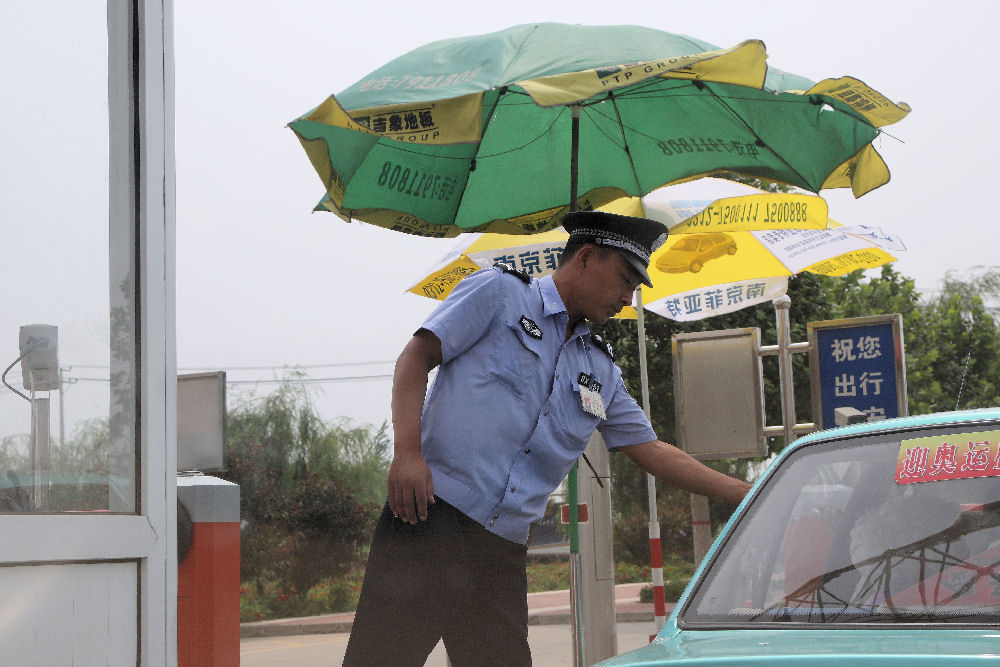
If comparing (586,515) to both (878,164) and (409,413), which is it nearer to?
(878,164)

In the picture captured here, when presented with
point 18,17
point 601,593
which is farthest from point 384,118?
point 601,593

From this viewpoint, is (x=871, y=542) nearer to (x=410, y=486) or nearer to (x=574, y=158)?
(x=410, y=486)

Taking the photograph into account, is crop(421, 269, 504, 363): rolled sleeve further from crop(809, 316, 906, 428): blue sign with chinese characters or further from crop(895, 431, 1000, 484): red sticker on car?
crop(809, 316, 906, 428): blue sign with chinese characters

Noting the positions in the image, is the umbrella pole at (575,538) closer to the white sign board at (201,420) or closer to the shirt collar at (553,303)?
the white sign board at (201,420)

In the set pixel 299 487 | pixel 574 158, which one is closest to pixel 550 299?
pixel 574 158

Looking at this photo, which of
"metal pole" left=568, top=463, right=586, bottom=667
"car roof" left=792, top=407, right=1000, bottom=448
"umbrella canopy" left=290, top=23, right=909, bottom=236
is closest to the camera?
"car roof" left=792, top=407, right=1000, bottom=448

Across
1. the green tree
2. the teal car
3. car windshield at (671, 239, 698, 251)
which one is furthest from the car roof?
the green tree

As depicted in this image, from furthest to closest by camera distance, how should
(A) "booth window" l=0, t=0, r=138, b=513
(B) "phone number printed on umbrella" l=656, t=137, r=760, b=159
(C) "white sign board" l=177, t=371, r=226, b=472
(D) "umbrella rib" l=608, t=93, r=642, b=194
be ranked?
(D) "umbrella rib" l=608, t=93, r=642, b=194
(B) "phone number printed on umbrella" l=656, t=137, r=760, b=159
(C) "white sign board" l=177, t=371, r=226, b=472
(A) "booth window" l=0, t=0, r=138, b=513

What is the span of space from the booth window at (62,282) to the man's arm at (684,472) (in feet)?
5.00

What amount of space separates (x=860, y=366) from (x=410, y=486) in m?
6.17

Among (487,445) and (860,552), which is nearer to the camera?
(860,552)

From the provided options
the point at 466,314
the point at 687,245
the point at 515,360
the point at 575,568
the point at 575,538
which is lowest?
the point at 575,568

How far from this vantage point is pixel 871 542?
85.7 inches

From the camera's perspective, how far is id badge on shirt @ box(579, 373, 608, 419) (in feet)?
10.4
